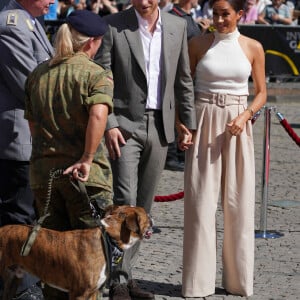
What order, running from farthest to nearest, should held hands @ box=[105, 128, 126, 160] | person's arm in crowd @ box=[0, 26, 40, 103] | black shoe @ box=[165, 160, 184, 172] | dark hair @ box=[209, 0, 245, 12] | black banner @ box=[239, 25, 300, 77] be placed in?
black banner @ box=[239, 25, 300, 77] → black shoe @ box=[165, 160, 184, 172] → dark hair @ box=[209, 0, 245, 12] → held hands @ box=[105, 128, 126, 160] → person's arm in crowd @ box=[0, 26, 40, 103]

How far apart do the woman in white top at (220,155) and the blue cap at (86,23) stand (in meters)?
1.40

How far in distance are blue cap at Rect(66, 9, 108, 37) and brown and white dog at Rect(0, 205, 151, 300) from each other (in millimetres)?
966

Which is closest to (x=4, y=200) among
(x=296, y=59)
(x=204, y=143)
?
(x=204, y=143)

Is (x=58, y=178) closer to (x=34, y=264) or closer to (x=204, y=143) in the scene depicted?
(x=34, y=264)

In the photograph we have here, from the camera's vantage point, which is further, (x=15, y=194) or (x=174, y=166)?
(x=174, y=166)

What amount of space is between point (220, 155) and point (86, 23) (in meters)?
1.75

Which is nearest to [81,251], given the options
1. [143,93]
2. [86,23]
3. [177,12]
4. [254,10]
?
[86,23]

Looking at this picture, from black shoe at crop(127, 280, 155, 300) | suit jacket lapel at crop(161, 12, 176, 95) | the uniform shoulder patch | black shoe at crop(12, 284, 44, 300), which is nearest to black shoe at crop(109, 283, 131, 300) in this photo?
black shoe at crop(127, 280, 155, 300)

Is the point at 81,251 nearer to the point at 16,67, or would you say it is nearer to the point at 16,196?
the point at 16,196

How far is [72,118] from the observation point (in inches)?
211

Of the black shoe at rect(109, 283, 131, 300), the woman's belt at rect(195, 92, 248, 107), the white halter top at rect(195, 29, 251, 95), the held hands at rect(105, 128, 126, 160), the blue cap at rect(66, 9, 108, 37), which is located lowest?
the black shoe at rect(109, 283, 131, 300)

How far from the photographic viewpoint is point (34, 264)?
5.35 meters

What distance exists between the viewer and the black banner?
19141 millimetres

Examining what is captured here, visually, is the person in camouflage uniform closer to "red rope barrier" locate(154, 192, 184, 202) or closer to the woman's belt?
the woman's belt
